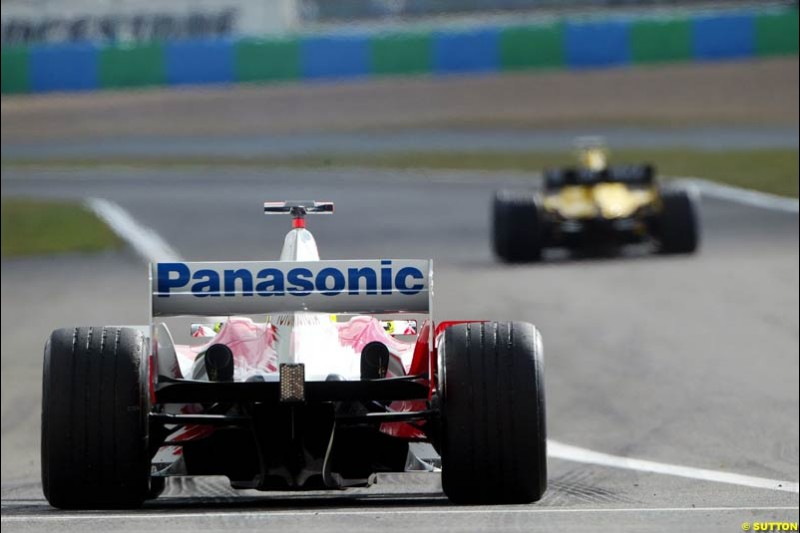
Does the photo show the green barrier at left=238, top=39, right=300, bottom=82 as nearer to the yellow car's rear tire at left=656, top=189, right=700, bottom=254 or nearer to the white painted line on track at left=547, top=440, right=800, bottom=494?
the yellow car's rear tire at left=656, top=189, right=700, bottom=254

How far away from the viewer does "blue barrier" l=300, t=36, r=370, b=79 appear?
126 feet

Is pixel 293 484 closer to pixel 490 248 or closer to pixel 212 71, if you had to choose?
pixel 490 248

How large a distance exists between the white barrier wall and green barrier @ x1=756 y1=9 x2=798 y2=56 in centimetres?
1124

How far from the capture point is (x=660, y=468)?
9.76 metres

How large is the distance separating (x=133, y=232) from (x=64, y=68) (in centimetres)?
1555

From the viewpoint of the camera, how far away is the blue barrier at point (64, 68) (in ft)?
127

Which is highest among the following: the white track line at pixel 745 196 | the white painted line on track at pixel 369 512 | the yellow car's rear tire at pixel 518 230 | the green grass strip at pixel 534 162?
the green grass strip at pixel 534 162

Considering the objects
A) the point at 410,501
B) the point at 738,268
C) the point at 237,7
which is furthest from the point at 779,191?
the point at 237,7

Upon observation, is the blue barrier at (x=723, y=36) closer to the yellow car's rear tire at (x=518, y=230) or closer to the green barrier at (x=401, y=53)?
the green barrier at (x=401, y=53)

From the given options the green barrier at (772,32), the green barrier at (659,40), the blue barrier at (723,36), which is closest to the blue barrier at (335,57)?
the green barrier at (659,40)

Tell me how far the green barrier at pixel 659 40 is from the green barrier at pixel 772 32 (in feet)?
4.95

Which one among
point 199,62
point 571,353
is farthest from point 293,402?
point 199,62

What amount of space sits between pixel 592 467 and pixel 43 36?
111ft

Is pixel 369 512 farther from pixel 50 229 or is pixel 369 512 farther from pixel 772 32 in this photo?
pixel 772 32
